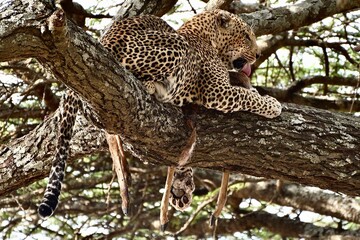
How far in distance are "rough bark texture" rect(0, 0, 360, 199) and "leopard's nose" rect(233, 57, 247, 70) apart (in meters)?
0.92

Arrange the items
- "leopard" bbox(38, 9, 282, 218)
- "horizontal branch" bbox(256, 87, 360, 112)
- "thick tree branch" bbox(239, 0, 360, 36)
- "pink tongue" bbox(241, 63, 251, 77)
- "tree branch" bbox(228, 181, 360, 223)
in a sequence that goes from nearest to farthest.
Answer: "leopard" bbox(38, 9, 282, 218), "pink tongue" bbox(241, 63, 251, 77), "thick tree branch" bbox(239, 0, 360, 36), "horizontal branch" bbox(256, 87, 360, 112), "tree branch" bbox(228, 181, 360, 223)

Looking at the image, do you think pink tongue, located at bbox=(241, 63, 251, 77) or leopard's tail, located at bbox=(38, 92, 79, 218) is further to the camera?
pink tongue, located at bbox=(241, 63, 251, 77)

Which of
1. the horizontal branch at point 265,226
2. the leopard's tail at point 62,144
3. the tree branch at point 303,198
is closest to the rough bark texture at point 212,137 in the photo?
the leopard's tail at point 62,144

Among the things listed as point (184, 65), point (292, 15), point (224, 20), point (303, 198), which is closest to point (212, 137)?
point (184, 65)

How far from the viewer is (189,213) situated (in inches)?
396

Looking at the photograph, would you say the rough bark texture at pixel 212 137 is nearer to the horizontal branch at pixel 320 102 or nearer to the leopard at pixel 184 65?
the leopard at pixel 184 65

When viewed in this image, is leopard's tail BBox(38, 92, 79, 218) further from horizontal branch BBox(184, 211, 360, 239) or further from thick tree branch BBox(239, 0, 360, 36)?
horizontal branch BBox(184, 211, 360, 239)

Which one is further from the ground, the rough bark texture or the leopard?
the leopard

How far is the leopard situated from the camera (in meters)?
5.02

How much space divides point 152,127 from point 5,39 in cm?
137

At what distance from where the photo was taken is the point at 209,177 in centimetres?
931

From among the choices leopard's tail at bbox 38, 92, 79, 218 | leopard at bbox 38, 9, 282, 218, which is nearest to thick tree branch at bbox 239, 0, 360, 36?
leopard at bbox 38, 9, 282, 218

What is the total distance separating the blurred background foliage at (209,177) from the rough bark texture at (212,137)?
214 cm

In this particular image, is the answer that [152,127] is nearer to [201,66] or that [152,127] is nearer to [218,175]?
[201,66]
